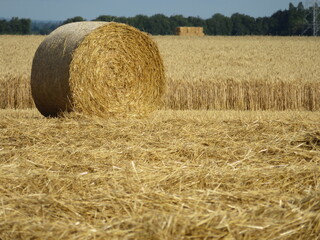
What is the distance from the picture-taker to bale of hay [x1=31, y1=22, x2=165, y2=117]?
9.49 metres

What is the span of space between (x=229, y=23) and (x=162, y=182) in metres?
66.6

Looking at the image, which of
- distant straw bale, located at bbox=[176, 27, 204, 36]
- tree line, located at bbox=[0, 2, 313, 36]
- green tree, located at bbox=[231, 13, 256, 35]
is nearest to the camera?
distant straw bale, located at bbox=[176, 27, 204, 36]

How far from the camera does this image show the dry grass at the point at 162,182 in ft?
11.9

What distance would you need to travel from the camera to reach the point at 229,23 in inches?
2744

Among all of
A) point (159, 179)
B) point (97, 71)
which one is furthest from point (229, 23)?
point (159, 179)

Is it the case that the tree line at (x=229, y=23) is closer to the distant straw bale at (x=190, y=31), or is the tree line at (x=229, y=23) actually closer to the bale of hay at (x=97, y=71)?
the distant straw bale at (x=190, y=31)

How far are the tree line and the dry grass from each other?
54.3m

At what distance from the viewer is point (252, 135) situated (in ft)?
23.1

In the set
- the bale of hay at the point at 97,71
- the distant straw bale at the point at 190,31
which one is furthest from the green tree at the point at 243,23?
the bale of hay at the point at 97,71

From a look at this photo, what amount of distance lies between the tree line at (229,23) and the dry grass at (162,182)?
5433 cm

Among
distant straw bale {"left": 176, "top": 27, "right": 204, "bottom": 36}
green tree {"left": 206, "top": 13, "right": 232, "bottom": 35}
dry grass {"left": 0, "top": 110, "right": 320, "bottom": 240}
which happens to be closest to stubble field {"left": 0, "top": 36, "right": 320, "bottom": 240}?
dry grass {"left": 0, "top": 110, "right": 320, "bottom": 240}

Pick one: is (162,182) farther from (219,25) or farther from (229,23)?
(229,23)

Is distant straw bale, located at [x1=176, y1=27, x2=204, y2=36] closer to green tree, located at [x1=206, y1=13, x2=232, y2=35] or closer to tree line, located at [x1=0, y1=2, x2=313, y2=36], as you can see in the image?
tree line, located at [x1=0, y1=2, x2=313, y2=36]

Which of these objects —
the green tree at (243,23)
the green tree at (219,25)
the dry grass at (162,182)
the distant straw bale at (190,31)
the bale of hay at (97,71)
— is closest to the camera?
the dry grass at (162,182)
